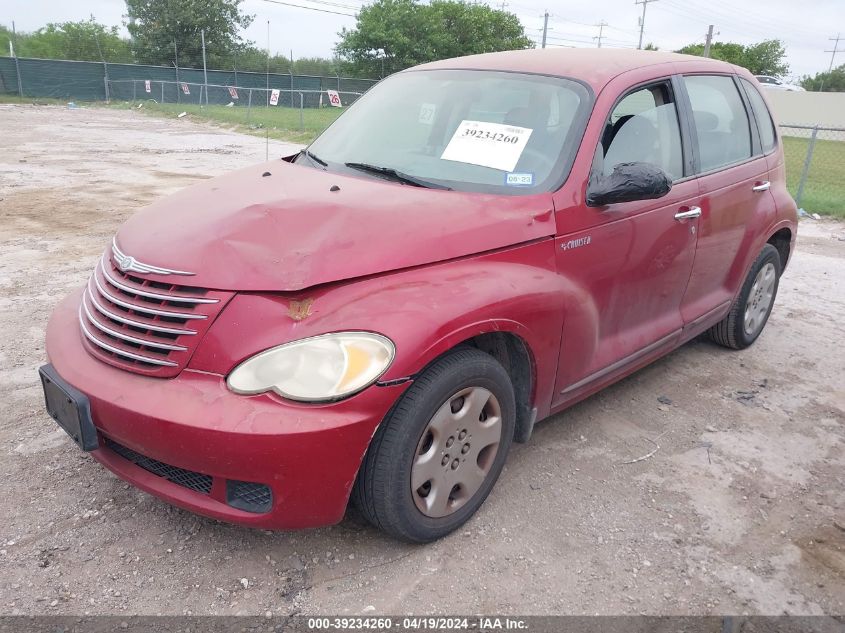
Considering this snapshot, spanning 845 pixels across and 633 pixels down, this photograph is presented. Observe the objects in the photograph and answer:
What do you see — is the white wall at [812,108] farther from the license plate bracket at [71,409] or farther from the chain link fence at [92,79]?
the license plate bracket at [71,409]

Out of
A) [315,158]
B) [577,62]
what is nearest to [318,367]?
[315,158]

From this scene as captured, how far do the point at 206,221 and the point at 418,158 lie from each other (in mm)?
1044

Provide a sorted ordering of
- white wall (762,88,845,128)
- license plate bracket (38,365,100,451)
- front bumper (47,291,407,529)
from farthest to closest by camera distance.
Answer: white wall (762,88,845,128) → license plate bracket (38,365,100,451) → front bumper (47,291,407,529)

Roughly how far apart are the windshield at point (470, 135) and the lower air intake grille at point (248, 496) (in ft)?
4.68

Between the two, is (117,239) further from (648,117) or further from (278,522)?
(648,117)

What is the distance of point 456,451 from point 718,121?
2655mm

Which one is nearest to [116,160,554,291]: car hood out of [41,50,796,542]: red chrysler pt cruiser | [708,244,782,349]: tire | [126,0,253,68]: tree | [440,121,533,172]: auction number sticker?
[41,50,796,542]: red chrysler pt cruiser

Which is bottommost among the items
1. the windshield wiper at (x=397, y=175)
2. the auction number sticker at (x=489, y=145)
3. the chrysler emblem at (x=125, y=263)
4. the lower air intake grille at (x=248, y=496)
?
the lower air intake grille at (x=248, y=496)

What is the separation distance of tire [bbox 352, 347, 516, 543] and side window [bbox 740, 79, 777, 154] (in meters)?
2.88

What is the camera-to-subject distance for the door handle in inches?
135

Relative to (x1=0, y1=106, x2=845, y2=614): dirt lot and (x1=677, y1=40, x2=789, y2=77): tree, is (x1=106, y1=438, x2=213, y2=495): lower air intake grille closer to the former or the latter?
(x1=0, y1=106, x2=845, y2=614): dirt lot

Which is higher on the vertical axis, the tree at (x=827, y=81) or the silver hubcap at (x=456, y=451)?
the tree at (x=827, y=81)

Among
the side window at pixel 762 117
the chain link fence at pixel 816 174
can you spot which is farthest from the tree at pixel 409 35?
the side window at pixel 762 117

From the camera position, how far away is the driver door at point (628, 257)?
295 centimetres
